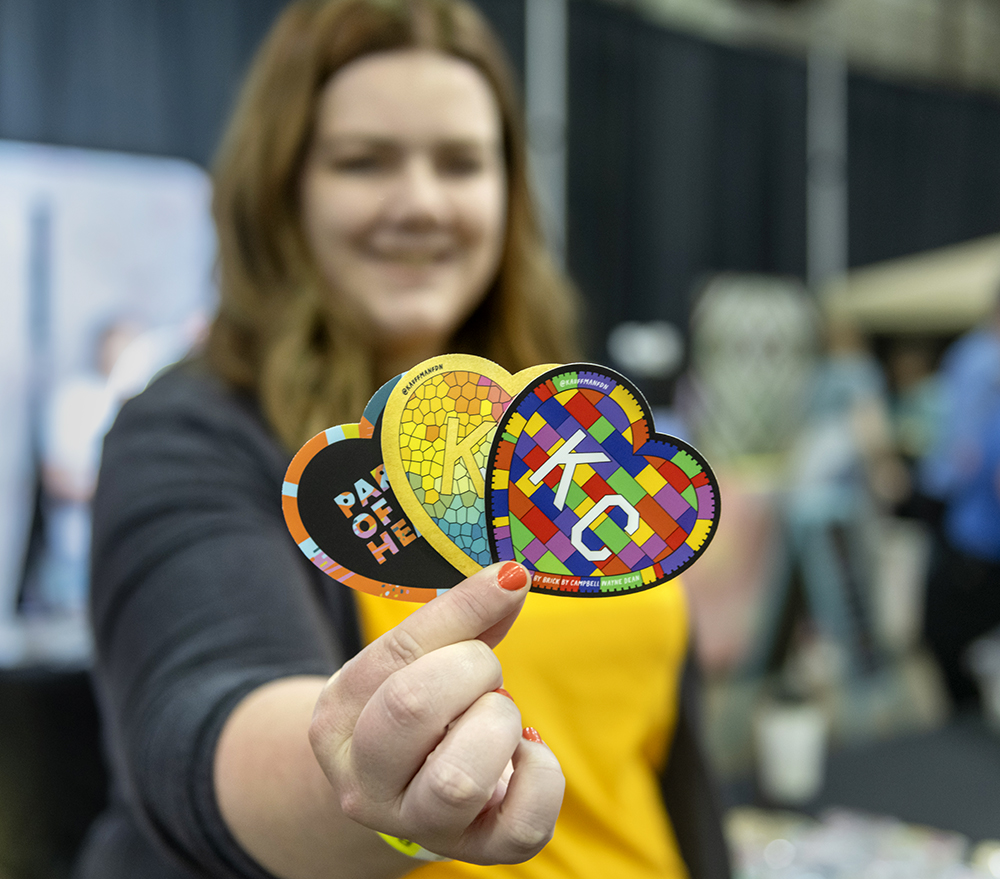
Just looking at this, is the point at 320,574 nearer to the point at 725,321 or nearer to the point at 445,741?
the point at 445,741

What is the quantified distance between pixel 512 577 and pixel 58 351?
196 centimetres

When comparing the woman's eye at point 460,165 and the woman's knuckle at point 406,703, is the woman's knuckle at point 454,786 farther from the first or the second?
the woman's eye at point 460,165

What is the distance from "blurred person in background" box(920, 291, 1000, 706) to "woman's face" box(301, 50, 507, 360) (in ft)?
6.54

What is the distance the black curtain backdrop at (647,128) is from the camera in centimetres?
211

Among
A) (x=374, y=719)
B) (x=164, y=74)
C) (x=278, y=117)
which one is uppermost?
(x=164, y=74)

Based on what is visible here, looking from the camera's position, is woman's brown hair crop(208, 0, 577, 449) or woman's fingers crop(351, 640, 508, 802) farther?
woman's brown hair crop(208, 0, 577, 449)

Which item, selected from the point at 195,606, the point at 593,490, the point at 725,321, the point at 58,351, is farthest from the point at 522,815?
the point at 725,321

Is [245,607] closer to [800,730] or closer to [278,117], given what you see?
[278,117]

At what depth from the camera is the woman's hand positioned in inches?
10.0

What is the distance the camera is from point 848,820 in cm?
137

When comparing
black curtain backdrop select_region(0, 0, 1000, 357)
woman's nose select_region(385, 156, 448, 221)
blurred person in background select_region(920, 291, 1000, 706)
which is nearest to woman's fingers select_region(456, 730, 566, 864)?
woman's nose select_region(385, 156, 448, 221)

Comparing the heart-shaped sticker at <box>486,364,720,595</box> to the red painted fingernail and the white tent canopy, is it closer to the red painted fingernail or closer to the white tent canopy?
the red painted fingernail

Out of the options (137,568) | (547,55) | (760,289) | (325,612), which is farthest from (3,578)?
(760,289)

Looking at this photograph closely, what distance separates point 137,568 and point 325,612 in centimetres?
14
